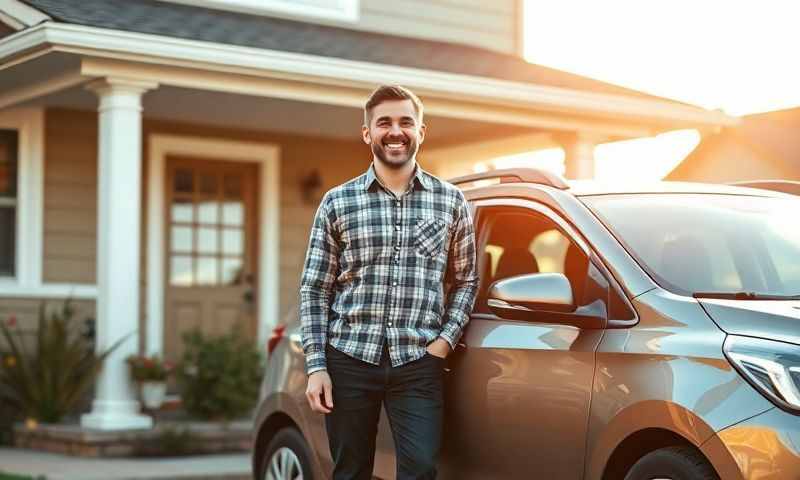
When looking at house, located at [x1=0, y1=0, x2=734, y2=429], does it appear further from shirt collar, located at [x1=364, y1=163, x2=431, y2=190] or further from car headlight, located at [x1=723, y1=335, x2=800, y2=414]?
car headlight, located at [x1=723, y1=335, x2=800, y2=414]

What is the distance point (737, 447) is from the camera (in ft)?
12.6

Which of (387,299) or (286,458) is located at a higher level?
(387,299)

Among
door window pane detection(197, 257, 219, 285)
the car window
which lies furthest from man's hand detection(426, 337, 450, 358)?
door window pane detection(197, 257, 219, 285)

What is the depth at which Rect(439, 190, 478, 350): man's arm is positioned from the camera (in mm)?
5098

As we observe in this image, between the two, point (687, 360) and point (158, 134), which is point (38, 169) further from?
point (687, 360)

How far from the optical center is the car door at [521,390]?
4504 millimetres

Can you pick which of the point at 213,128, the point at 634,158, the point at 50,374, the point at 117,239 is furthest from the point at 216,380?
the point at 634,158

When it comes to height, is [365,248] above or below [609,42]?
below

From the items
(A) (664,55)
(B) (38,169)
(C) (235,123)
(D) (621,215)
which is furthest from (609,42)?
(D) (621,215)

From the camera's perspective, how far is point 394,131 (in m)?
4.98

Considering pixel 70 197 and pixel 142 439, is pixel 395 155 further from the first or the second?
pixel 70 197

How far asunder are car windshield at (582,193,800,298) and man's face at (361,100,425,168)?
0.71m

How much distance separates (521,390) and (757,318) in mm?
994

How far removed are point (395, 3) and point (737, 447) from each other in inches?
432
